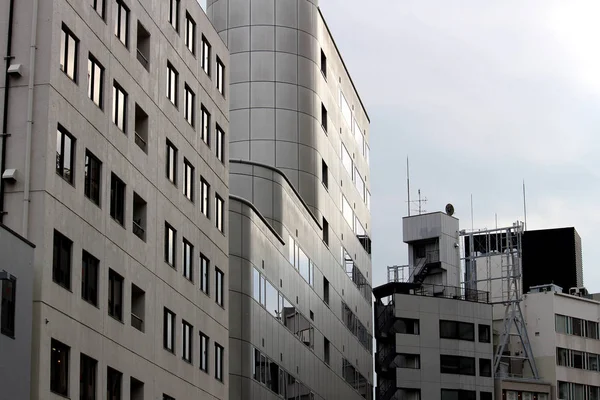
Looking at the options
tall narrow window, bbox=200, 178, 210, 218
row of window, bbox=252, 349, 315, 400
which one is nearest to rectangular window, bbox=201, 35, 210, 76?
tall narrow window, bbox=200, 178, 210, 218

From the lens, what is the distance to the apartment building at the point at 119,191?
40875 mm

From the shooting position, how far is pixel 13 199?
1594 inches

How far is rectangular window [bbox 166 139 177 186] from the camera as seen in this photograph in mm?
54438

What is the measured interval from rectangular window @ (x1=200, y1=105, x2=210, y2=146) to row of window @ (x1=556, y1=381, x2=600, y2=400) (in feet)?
298

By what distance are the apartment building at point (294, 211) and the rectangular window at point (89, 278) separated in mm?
22435

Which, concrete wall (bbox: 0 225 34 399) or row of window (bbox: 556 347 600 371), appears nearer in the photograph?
concrete wall (bbox: 0 225 34 399)

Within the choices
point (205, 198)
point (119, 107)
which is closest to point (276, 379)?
point (205, 198)

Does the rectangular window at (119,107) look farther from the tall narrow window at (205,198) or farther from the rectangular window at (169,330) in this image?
the tall narrow window at (205,198)

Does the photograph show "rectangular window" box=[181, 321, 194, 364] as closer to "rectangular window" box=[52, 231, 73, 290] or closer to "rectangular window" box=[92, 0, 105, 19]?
"rectangular window" box=[52, 231, 73, 290]

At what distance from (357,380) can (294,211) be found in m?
26.9

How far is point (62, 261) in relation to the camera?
41875 millimetres

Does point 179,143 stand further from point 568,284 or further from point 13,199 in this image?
point 568,284

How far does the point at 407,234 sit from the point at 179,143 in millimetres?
100076

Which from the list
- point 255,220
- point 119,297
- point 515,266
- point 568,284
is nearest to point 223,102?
point 255,220
